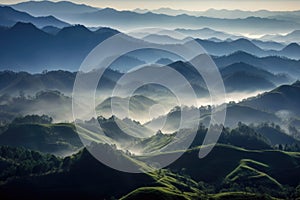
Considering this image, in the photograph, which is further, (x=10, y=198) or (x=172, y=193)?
(x=10, y=198)

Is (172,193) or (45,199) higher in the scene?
(172,193)

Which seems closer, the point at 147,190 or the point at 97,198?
the point at 147,190

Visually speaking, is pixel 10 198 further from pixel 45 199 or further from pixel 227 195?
pixel 227 195

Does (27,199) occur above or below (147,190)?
below

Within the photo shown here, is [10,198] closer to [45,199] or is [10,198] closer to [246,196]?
[45,199]

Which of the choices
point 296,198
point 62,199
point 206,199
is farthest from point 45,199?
point 296,198

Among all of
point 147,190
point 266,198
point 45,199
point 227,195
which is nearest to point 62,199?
point 45,199

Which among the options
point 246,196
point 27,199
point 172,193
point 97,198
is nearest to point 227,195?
point 246,196
